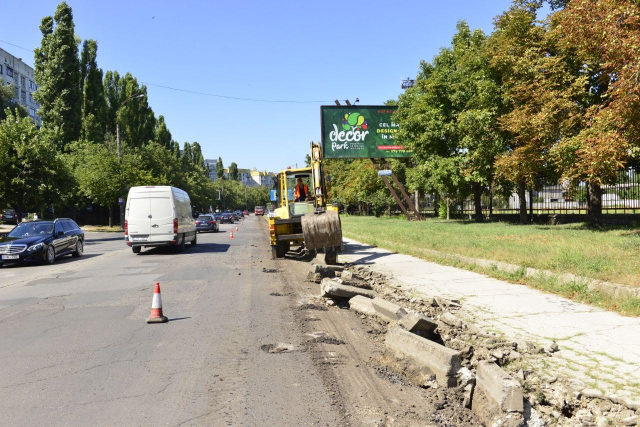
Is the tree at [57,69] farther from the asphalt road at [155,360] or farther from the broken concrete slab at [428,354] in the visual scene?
the broken concrete slab at [428,354]

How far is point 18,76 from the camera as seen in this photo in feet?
278

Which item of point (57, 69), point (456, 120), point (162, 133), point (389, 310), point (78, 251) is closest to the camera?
point (389, 310)

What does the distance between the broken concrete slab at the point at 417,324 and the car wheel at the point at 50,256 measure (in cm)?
1468

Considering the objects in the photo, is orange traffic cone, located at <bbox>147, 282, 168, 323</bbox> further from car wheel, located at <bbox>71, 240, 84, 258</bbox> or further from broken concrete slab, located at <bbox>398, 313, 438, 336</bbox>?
→ car wheel, located at <bbox>71, 240, 84, 258</bbox>

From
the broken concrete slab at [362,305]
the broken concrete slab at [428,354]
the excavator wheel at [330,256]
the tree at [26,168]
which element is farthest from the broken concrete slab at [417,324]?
the tree at [26,168]

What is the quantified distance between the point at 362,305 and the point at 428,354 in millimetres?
3025

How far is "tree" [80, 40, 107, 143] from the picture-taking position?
48.1 m

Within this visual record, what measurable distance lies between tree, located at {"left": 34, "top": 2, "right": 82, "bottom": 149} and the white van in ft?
102

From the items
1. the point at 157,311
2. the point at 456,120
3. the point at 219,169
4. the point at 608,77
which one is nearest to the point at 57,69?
the point at 456,120

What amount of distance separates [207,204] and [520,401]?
326ft

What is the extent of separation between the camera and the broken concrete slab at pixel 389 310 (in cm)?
682

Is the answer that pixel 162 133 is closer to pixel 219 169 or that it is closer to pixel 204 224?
pixel 204 224

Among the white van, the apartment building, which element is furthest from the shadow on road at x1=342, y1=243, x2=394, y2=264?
the apartment building

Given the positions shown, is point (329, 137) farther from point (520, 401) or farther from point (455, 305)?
point (520, 401)
